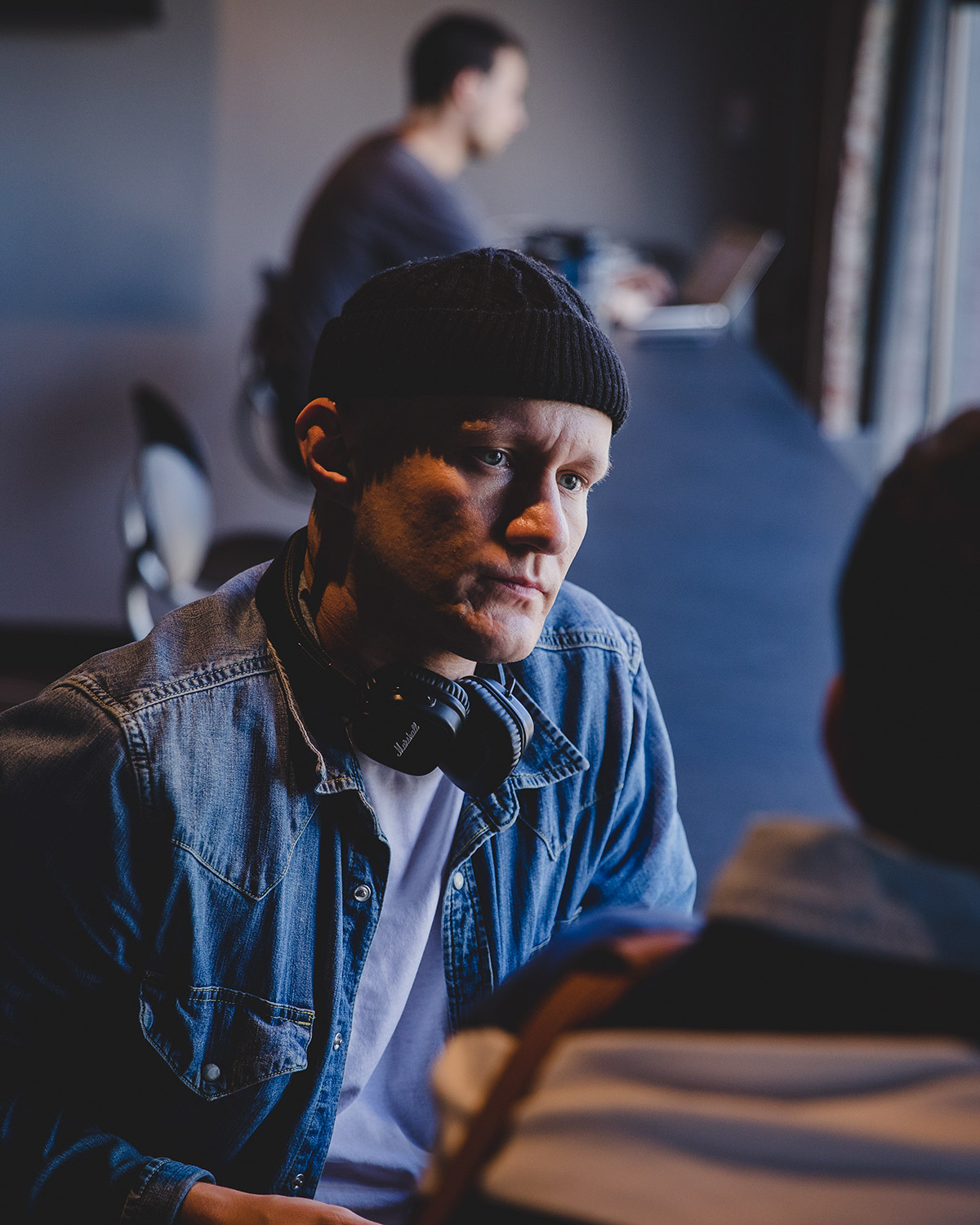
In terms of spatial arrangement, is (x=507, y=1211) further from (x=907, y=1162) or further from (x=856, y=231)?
(x=856, y=231)

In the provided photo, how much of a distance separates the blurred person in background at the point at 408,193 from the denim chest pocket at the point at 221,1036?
202cm

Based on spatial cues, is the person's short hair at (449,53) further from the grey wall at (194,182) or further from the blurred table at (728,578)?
the grey wall at (194,182)

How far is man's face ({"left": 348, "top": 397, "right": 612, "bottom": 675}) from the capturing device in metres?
0.93

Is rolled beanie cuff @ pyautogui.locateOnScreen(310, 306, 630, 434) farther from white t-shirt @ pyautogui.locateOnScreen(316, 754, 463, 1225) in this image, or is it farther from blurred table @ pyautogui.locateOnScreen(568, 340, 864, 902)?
blurred table @ pyautogui.locateOnScreen(568, 340, 864, 902)

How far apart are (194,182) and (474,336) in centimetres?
445

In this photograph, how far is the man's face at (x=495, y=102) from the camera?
310 centimetres

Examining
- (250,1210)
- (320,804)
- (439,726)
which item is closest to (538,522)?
(439,726)

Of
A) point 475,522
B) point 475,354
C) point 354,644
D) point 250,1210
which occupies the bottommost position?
point 250,1210

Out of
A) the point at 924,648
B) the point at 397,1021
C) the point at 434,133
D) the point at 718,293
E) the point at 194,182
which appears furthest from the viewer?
the point at 194,182

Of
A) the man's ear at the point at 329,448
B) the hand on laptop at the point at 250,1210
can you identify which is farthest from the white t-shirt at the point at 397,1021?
the man's ear at the point at 329,448

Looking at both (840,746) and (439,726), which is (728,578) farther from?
(840,746)

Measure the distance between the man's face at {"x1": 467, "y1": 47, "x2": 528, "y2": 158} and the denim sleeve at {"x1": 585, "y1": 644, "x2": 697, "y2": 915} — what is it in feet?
7.80

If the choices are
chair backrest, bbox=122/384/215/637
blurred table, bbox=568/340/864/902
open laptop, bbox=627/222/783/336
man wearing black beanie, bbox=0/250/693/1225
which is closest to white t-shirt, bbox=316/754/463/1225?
man wearing black beanie, bbox=0/250/693/1225

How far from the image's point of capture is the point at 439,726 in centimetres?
92
